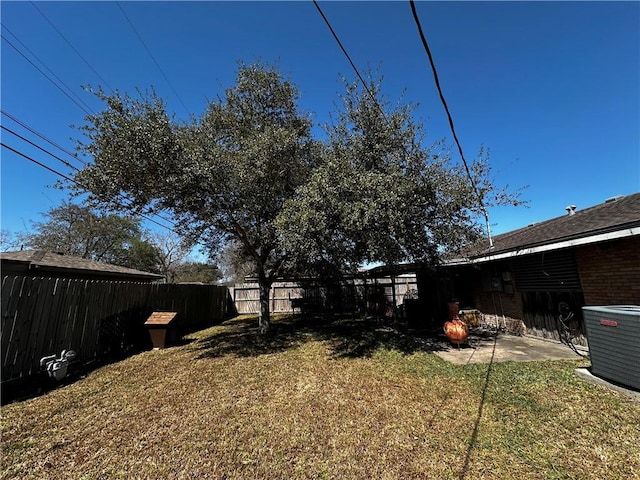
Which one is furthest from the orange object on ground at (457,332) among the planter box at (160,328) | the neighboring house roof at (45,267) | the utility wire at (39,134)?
the neighboring house roof at (45,267)

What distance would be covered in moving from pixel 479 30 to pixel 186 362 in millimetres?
9950

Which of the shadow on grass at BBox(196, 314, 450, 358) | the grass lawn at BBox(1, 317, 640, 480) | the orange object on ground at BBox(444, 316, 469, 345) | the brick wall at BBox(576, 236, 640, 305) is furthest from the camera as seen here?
the shadow on grass at BBox(196, 314, 450, 358)

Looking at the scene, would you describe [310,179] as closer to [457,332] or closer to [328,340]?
[328,340]

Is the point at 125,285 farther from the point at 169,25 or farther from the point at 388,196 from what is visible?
the point at 388,196

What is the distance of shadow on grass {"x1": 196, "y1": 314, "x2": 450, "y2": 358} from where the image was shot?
24.8 feet

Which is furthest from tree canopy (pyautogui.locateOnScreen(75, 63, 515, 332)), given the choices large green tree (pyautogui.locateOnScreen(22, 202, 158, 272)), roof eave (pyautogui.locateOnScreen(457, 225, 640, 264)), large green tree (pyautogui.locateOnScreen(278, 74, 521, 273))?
large green tree (pyautogui.locateOnScreen(22, 202, 158, 272))

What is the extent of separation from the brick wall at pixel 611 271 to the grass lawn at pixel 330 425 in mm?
1827

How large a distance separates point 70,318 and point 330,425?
6.05m

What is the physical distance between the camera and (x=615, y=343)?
4086 mm

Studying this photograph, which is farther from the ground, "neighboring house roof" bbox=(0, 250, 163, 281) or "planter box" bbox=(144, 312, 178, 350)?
"neighboring house roof" bbox=(0, 250, 163, 281)

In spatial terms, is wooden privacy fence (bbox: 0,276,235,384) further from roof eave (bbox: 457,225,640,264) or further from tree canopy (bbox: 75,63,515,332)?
roof eave (bbox: 457,225,640,264)

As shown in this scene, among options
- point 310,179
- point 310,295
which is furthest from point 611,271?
point 310,295

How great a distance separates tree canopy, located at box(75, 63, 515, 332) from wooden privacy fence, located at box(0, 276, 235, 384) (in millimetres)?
2553

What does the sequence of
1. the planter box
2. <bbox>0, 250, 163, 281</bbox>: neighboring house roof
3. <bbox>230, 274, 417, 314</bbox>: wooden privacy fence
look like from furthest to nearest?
<bbox>230, 274, 417, 314</bbox>: wooden privacy fence
<bbox>0, 250, 163, 281</bbox>: neighboring house roof
the planter box
